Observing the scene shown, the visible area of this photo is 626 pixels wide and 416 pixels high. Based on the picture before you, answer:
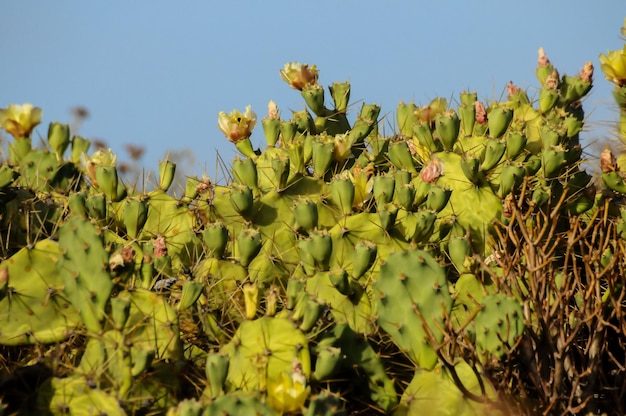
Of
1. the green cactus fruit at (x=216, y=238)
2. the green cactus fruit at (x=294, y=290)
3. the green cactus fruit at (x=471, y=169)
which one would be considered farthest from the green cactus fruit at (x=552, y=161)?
the green cactus fruit at (x=294, y=290)

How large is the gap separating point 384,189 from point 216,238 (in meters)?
0.74

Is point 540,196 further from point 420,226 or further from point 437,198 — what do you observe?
point 420,226

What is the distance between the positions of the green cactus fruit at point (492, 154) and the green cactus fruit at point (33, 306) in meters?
2.00

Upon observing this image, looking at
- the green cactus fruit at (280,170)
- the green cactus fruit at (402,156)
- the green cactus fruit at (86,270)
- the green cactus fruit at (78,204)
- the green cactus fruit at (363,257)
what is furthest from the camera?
the green cactus fruit at (402,156)

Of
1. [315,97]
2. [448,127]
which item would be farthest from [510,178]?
[315,97]

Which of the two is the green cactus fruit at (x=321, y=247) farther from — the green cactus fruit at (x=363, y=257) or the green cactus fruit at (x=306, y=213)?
the green cactus fruit at (x=306, y=213)

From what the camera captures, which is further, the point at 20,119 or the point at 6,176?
the point at 20,119

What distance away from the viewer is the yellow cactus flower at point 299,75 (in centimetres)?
537

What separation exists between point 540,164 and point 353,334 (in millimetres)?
1611

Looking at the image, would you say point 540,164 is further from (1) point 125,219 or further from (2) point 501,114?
(1) point 125,219

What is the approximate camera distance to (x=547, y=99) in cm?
536

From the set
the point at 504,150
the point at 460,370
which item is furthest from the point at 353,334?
the point at 504,150

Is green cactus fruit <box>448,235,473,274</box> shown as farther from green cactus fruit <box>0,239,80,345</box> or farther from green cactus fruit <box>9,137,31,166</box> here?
green cactus fruit <box>9,137,31,166</box>

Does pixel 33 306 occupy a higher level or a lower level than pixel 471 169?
lower
